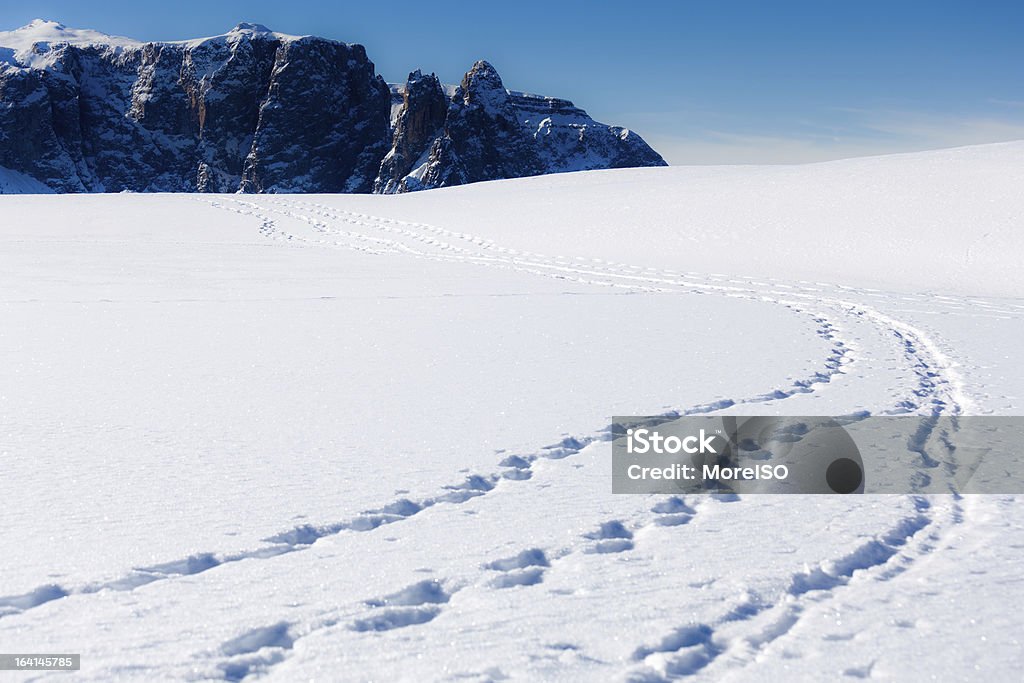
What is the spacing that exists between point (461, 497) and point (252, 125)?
206 meters

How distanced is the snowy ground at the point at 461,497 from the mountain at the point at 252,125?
17297 cm

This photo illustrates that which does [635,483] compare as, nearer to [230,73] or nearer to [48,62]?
[230,73]

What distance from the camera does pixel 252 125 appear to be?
640 feet

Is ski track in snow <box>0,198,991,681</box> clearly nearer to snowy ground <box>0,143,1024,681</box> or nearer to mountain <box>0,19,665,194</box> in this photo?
snowy ground <box>0,143,1024,681</box>

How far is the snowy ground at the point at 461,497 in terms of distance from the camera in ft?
9.93

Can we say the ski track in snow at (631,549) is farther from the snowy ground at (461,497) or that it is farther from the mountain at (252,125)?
the mountain at (252,125)

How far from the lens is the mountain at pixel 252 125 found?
184000 mm

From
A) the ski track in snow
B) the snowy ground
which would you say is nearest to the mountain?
the snowy ground

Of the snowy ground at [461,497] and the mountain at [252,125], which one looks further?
the mountain at [252,125]

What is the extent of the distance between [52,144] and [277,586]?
687ft

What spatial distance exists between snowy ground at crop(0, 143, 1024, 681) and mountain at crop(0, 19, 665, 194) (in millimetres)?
172968

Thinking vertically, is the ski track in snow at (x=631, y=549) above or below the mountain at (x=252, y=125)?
below

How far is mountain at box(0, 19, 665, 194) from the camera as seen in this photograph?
18400cm

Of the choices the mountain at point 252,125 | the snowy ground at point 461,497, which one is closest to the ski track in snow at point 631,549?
the snowy ground at point 461,497
